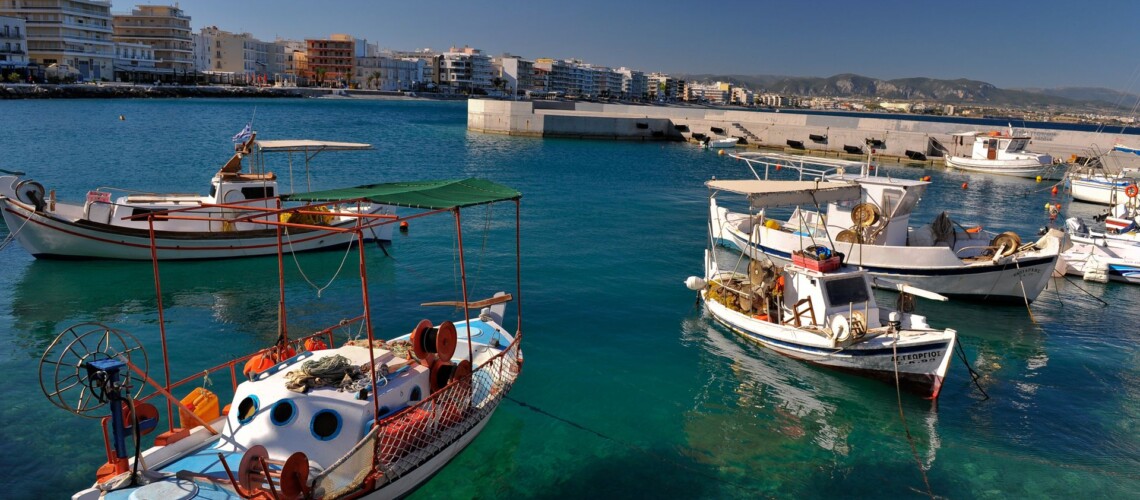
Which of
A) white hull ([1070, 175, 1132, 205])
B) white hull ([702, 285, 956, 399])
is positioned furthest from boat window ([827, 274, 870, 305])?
white hull ([1070, 175, 1132, 205])

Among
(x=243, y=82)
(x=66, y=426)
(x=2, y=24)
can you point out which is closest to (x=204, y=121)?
(x=2, y=24)

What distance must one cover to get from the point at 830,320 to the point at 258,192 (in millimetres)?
18304

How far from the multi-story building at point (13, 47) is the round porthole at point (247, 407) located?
466 ft

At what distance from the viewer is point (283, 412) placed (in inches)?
348

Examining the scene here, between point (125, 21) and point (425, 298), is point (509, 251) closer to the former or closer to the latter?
point (425, 298)

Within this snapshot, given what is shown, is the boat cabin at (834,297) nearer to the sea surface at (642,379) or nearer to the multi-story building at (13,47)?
the sea surface at (642,379)

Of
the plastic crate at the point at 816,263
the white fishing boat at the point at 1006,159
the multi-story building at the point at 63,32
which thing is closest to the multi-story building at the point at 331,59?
the multi-story building at the point at 63,32

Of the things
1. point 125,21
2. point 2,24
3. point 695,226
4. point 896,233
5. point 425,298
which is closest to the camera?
point 425,298

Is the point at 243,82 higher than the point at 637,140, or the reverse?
the point at 243,82

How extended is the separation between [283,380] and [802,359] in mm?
10944

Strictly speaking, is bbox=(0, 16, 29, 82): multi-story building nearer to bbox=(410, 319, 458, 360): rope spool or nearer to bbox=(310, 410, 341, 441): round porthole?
bbox=(410, 319, 458, 360): rope spool

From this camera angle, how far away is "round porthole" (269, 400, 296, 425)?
8.81m

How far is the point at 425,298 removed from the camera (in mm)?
19516

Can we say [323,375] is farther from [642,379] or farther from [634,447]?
[642,379]
